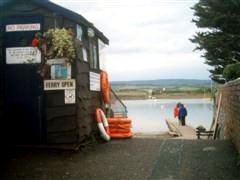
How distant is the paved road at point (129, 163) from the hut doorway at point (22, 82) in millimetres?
606

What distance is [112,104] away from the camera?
16438 mm

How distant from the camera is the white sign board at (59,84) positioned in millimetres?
10422

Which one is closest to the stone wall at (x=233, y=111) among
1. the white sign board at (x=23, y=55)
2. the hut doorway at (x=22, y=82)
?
the hut doorway at (x=22, y=82)

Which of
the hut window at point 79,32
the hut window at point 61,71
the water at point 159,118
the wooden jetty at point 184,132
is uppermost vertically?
the hut window at point 79,32

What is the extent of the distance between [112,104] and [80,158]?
6509 millimetres

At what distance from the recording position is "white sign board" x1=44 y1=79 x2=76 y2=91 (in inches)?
410

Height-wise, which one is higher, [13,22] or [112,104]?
[13,22]

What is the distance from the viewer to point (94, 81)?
12.8 metres

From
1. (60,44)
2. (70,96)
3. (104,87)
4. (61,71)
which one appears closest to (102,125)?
(104,87)

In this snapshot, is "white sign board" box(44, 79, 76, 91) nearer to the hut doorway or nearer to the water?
the hut doorway

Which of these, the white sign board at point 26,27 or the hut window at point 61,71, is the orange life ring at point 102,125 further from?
the white sign board at point 26,27

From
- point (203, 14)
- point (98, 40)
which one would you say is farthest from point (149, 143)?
point (203, 14)

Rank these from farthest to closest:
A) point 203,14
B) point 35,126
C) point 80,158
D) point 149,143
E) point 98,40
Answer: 1. point 203,14
2. point 98,40
3. point 149,143
4. point 35,126
5. point 80,158

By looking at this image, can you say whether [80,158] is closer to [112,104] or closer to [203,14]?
[112,104]
